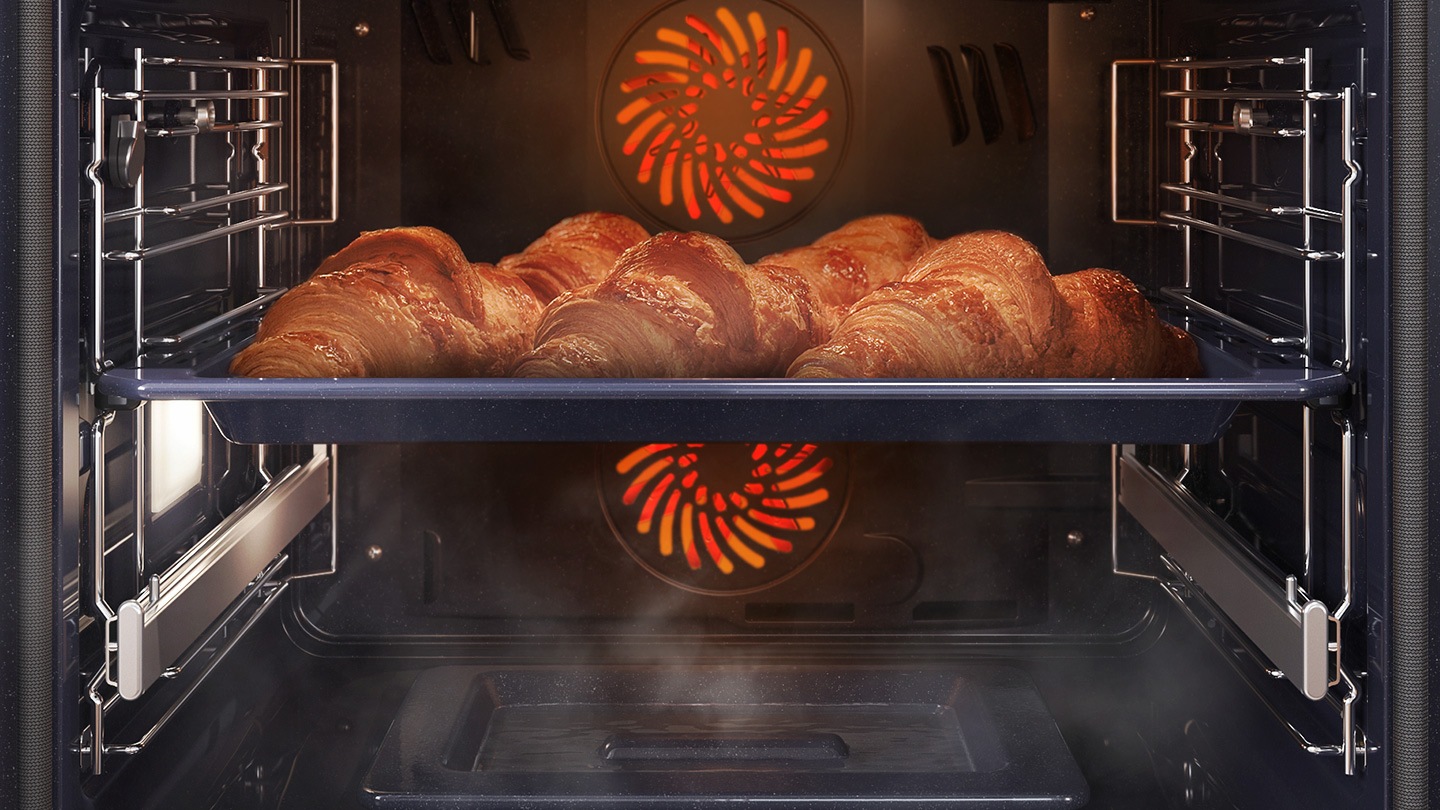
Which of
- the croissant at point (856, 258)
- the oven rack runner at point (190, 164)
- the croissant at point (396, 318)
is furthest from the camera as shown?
the croissant at point (856, 258)

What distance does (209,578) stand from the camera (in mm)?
1292

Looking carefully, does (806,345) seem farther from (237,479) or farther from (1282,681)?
(237,479)

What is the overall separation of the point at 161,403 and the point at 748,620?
693 millimetres

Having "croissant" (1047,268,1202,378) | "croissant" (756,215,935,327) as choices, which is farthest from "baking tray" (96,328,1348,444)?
"croissant" (756,215,935,327)

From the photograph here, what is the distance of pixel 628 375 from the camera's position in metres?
1.22

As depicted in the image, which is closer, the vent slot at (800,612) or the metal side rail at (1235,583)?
the metal side rail at (1235,583)

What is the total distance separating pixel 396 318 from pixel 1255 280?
2.74ft

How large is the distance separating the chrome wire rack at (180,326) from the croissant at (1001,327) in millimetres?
562

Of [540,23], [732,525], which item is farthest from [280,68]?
[732,525]

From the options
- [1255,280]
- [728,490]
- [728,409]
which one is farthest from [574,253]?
[1255,280]

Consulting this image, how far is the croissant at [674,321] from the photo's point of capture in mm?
1218

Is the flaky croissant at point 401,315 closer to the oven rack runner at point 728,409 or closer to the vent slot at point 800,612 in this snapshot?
the oven rack runner at point 728,409

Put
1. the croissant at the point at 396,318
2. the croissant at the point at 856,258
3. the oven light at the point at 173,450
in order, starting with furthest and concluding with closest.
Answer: the croissant at the point at 856,258 → the oven light at the point at 173,450 → the croissant at the point at 396,318

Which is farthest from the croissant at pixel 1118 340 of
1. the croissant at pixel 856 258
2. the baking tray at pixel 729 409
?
the croissant at pixel 856 258
